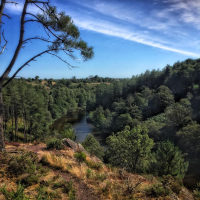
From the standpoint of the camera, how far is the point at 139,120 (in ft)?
147

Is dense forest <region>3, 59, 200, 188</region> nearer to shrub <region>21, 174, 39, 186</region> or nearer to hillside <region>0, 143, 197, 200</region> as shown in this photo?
hillside <region>0, 143, 197, 200</region>

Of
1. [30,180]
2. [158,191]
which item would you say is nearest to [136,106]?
[158,191]

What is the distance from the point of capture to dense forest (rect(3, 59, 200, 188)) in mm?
17484

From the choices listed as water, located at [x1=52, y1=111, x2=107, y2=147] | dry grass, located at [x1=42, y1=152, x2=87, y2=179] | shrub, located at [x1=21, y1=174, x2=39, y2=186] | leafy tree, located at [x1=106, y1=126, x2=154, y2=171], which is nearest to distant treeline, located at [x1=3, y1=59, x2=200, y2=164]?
water, located at [x1=52, y1=111, x2=107, y2=147]

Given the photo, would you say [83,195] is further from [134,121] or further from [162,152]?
[134,121]

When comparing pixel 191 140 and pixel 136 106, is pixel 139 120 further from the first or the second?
pixel 191 140

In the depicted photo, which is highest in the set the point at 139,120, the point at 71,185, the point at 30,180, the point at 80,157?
the point at 30,180

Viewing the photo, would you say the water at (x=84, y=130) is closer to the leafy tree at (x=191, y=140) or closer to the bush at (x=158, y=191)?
the leafy tree at (x=191, y=140)

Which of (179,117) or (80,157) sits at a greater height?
(80,157)

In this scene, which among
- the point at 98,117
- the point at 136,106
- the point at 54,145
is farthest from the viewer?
the point at 98,117

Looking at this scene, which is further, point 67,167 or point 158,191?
point 67,167

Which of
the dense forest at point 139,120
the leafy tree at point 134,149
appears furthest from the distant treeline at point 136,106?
the leafy tree at point 134,149

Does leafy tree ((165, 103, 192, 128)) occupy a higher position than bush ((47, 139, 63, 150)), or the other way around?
bush ((47, 139, 63, 150))

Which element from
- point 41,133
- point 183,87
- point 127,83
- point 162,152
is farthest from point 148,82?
point 162,152
